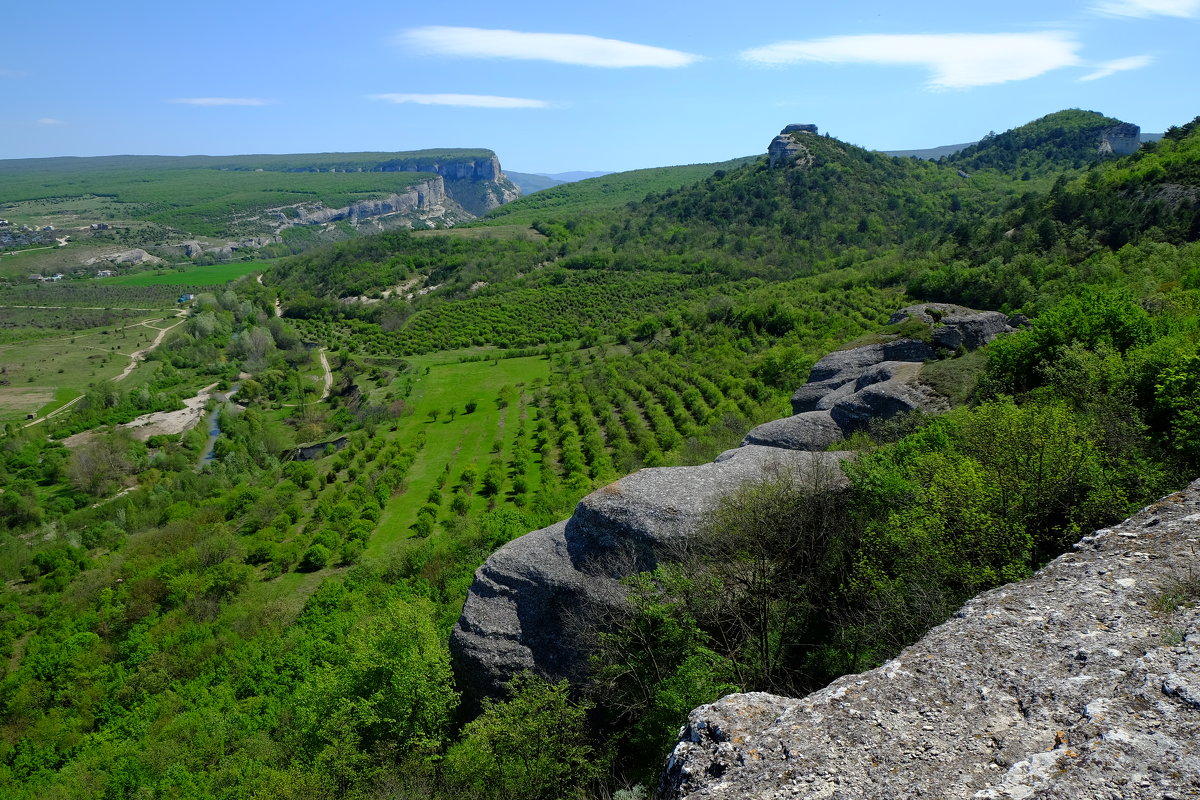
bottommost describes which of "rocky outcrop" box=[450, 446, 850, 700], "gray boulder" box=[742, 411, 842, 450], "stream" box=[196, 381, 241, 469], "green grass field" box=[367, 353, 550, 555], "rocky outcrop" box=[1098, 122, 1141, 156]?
"stream" box=[196, 381, 241, 469]

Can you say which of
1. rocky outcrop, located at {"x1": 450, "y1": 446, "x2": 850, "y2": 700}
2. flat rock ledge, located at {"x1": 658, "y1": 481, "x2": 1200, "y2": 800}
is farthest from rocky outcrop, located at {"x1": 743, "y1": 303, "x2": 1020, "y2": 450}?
flat rock ledge, located at {"x1": 658, "y1": 481, "x2": 1200, "y2": 800}

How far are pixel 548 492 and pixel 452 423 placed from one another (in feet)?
112

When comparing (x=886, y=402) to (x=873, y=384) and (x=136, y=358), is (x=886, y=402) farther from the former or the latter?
(x=136, y=358)

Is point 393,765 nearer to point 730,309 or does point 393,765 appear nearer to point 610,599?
point 610,599

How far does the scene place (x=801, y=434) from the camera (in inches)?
1185

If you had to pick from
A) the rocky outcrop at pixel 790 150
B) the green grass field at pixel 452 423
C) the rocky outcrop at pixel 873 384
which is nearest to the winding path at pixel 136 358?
the green grass field at pixel 452 423

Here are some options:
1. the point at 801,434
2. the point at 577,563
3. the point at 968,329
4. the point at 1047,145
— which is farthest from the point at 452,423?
the point at 1047,145

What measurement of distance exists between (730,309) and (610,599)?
2994 inches

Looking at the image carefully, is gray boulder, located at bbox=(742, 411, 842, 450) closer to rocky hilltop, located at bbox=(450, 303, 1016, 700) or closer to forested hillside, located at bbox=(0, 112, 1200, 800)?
forested hillside, located at bbox=(0, 112, 1200, 800)

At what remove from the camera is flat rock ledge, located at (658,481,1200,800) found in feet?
25.5

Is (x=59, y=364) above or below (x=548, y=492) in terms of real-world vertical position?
below

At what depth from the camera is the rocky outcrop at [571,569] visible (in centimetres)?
2102

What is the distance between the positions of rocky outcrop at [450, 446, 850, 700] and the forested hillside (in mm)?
1157

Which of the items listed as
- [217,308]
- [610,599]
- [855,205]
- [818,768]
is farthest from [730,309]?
[217,308]
